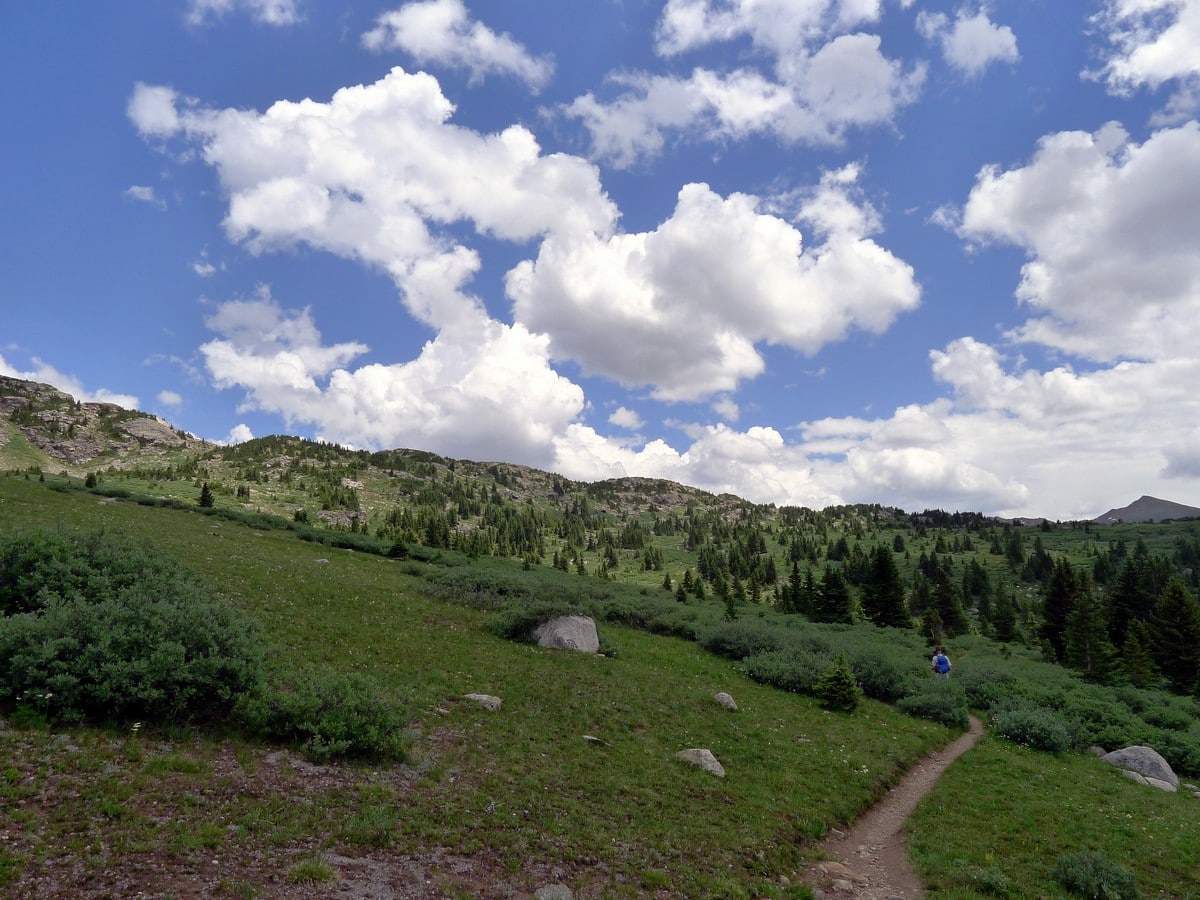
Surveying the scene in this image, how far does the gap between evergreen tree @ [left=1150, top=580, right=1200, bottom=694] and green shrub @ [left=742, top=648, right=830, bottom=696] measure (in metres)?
48.6

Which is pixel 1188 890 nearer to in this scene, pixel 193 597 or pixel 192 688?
pixel 192 688

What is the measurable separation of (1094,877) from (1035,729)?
18442mm

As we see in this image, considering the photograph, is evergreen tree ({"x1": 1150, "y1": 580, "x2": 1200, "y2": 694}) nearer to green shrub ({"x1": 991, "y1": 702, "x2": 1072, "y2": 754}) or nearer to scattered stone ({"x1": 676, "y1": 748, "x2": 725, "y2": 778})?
green shrub ({"x1": 991, "y1": 702, "x2": 1072, "y2": 754})

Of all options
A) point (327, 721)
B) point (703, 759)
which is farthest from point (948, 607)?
point (327, 721)

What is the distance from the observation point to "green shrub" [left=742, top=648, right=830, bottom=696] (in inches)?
1300

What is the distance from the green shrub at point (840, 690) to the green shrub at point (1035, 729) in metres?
7.69

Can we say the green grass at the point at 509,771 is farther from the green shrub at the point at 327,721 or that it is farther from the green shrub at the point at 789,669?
the green shrub at the point at 789,669

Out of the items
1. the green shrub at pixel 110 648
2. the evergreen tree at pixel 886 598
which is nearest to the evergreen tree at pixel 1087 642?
the evergreen tree at pixel 886 598

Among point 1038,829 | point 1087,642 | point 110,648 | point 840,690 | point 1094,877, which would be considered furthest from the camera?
point 1087,642

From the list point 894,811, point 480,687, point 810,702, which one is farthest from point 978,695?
point 480,687

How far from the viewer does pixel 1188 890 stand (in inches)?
571

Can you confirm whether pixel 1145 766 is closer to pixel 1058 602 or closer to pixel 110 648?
pixel 110 648

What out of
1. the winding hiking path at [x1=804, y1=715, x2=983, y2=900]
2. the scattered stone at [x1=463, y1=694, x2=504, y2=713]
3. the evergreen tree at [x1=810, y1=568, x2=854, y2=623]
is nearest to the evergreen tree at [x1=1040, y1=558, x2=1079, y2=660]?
the evergreen tree at [x1=810, y1=568, x2=854, y2=623]

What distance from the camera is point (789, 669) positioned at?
3381 centimetres
